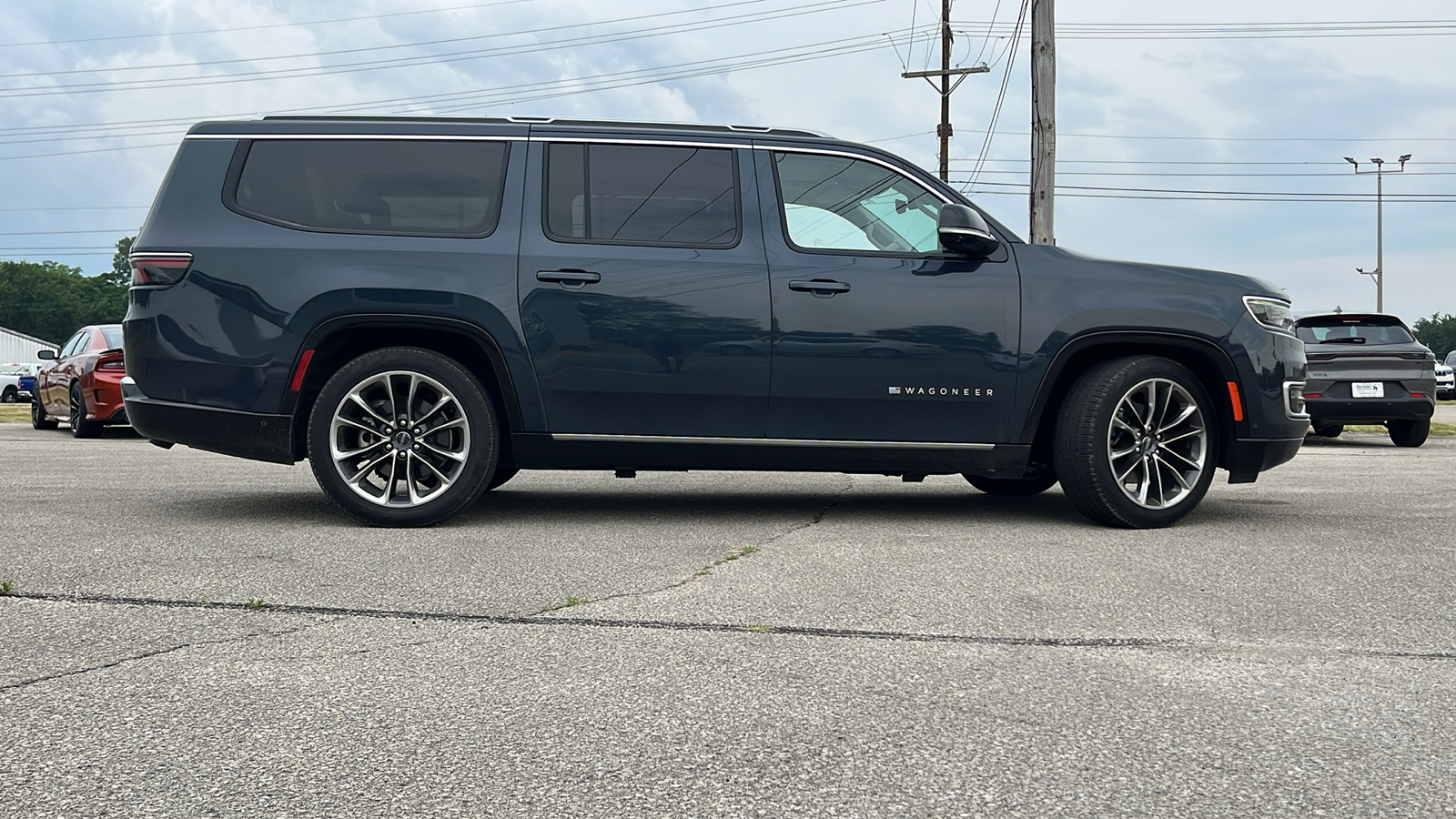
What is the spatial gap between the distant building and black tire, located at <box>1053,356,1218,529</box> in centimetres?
9228

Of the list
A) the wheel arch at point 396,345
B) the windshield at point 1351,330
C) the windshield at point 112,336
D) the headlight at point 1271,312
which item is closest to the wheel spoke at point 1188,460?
the headlight at point 1271,312

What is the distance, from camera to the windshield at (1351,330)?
13758mm

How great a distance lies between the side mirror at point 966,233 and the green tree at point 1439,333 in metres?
129

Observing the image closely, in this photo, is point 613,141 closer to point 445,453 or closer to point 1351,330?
point 445,453

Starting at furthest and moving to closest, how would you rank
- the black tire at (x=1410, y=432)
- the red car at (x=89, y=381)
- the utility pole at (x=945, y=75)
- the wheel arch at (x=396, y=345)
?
the utility pole at (x=945, y=75)
the red car at (x=89, y=381)
the black tire at (x=1410, y=432)
the wheel arch at (x=396, y=345)

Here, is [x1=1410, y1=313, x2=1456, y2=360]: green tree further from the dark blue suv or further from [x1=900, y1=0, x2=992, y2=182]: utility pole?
the dark blue suv

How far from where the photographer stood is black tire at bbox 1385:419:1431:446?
550 inches

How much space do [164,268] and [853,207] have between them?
3.34 meters

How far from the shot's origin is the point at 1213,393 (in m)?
6.41

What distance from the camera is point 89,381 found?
14.5 meters

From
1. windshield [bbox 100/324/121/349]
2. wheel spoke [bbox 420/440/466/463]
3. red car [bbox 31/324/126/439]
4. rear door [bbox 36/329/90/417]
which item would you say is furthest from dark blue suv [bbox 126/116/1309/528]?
rear door [bbox 36/329/90/417]

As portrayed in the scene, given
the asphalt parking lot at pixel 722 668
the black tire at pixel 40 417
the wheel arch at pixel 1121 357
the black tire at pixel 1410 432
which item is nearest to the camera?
the asphalt parking lot at pixel 722 668

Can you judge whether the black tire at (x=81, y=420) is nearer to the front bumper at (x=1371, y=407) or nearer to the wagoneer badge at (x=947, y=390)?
the wagoneer badge at (x=947, y=390)

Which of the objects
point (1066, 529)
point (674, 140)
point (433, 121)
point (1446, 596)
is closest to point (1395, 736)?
point (1446, 596)
